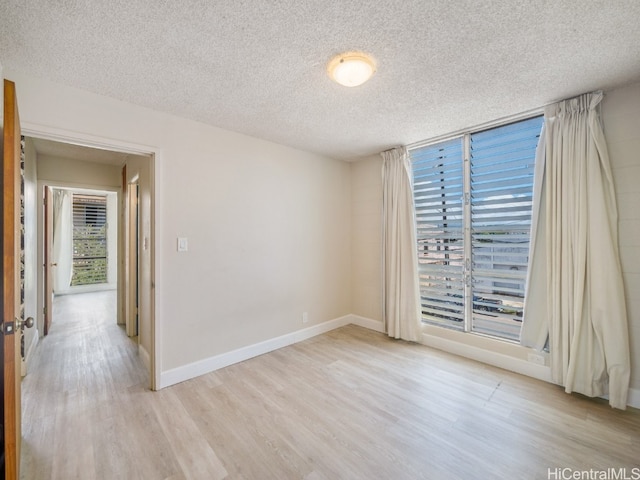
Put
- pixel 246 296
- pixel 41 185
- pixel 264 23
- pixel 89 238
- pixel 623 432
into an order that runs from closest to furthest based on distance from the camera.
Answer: pixel 264 23 < pixel 623 432 < pixel 246 296 < pixel 41 185 < pixel 89 238

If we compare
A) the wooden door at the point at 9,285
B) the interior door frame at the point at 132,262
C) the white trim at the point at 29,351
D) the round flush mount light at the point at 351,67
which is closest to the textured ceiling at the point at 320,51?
the round flush mount light at the point at 351,67

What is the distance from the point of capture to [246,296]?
3131 mm

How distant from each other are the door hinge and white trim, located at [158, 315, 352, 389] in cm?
137

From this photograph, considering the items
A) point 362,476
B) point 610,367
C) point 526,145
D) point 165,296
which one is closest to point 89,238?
point 165,296

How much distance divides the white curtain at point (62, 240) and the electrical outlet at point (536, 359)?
9382mm

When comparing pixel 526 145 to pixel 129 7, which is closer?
pixel 129 7

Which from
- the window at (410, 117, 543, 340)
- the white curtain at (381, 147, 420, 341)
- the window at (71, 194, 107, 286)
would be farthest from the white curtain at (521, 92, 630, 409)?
the window at (71, 194, 107, 286)

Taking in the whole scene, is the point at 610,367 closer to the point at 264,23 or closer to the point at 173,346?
the point at 264,23

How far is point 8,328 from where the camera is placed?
4.45 feet

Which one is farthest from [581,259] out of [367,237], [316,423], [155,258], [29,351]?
[29,351]

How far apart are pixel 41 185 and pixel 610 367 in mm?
6678

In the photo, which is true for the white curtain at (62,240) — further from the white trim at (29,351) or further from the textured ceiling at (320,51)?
the textured ceiling at (320,51)

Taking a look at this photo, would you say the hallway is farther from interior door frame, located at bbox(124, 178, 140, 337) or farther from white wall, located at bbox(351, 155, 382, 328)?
white wall, located at bbox(351, 155, 382, 328)

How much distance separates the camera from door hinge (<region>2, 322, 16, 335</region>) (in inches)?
52.7
